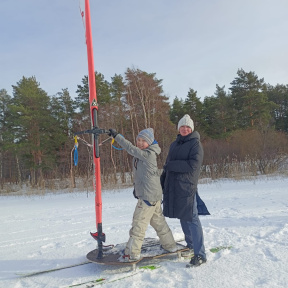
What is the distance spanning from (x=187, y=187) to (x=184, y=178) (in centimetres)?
11

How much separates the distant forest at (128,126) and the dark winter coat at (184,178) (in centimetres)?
941

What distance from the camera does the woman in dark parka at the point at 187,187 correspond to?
329cm

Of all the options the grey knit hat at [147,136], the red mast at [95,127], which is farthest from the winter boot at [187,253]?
the grey knit hat at [147,136]

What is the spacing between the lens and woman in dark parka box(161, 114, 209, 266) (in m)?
3.29

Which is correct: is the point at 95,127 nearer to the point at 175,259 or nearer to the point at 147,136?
the point at 147,136

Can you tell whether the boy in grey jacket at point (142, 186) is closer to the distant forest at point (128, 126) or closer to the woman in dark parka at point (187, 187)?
the woman in dark parka at point (187, 187)

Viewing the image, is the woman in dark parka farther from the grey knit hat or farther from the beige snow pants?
the grey knit hat

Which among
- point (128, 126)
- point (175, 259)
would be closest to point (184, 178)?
point (175, 259)

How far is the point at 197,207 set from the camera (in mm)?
3533

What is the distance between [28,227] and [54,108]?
23.6 metres

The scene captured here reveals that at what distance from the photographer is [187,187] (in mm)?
3322

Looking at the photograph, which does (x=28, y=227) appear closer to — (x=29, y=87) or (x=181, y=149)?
(x=181, y=149)

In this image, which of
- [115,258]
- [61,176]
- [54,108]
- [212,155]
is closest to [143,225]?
[115,258]

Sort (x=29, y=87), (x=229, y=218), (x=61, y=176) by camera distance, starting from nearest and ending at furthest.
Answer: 1. (x=229, y=218)
2. (x=61, y=176)
3. (x=29, y=87)
